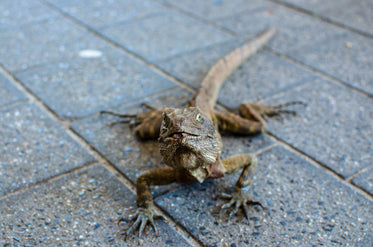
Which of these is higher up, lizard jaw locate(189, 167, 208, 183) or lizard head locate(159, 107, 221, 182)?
lizard head locate(159, 107, 221, 182)

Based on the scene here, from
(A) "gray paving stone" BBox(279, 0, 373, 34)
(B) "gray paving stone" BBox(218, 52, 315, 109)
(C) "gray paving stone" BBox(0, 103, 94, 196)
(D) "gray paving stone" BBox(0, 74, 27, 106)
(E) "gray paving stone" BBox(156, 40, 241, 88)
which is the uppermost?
(A) "gray paving stone" BBox(279, 0, 373, 34)

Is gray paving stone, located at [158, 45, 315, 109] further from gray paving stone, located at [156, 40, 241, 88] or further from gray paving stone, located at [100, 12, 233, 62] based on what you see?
gray paving stone, located at [100, 12, 233, 62]

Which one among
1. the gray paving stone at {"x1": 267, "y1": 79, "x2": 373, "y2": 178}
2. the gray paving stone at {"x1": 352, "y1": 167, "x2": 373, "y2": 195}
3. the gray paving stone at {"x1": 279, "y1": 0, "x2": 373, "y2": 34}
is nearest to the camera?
the gray paving stone at {"x1": 352, "y1": 167, "x2": 373, "y2": 195}

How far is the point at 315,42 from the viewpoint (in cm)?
568

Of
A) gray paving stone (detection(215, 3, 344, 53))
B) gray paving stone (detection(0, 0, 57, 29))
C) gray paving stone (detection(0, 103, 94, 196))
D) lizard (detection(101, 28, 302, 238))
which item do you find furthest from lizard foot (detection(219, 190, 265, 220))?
gray paving stone (detection(0, 0, 57, 29))

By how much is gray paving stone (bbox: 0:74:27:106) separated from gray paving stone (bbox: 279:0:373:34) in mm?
4562

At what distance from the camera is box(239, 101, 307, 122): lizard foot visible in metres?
3.97

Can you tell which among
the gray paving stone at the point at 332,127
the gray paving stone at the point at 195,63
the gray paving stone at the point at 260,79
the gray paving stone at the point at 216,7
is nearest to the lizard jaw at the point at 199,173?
the gray paving stone at the point at 332,127

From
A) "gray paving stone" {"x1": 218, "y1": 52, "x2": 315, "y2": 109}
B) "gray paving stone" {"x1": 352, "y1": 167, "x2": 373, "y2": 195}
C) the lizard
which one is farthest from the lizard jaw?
"gray paving stone" {"x1": 218, "y1": 52, "x2": 315, "y2": 109}

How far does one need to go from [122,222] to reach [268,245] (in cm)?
98

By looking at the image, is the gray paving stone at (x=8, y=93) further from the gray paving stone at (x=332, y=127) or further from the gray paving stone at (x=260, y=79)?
the gray paving stone at (x=332, y=127)

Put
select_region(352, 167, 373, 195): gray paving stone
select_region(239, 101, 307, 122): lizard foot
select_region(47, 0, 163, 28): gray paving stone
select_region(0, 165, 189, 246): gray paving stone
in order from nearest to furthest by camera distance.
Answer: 1. select_region(0, 165, 189, 246): gray paving stone
2. select_region(352, 167, 373, 195): gray paving stone
3. select_region(239, 101, 307, 122): lizard foot
4. select_region(47, 0, 163, 28): gray paving stone

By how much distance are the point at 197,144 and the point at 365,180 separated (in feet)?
5.18

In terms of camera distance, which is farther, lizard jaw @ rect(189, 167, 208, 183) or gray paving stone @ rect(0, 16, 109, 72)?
gray paving stone @ rect(0, 16, 109, 72)
